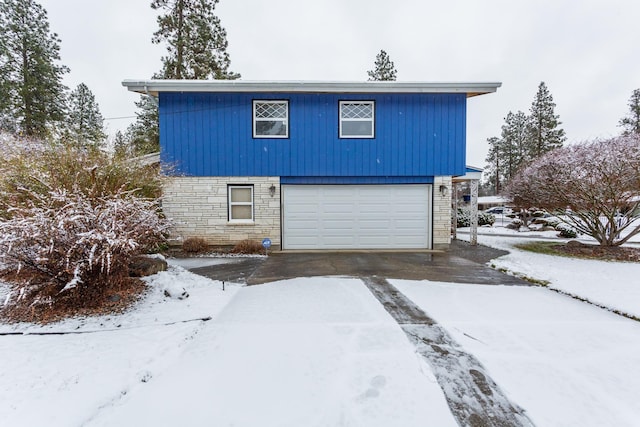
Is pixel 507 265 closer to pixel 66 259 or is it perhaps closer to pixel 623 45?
pixel 66 259

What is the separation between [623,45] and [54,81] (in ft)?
105

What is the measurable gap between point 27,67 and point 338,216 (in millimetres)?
21830

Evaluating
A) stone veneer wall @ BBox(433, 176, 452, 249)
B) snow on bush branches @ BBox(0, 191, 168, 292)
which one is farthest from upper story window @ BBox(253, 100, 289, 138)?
snow on bush branches @ BBox(0, 191, 168, 292)

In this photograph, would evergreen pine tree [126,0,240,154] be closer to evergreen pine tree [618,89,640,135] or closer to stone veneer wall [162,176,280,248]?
stone veneer wall [162,176,280,248]

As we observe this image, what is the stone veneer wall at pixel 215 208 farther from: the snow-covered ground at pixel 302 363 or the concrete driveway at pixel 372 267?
the snow-covered ground at pixel 302 363

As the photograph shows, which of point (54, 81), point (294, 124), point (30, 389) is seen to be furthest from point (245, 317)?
point (54, 81)

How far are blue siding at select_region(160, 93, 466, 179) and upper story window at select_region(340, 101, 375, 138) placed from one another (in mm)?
162

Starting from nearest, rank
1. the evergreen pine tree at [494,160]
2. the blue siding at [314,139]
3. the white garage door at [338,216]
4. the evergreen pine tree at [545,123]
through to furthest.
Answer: the blue siding at [314,139], the white garage door at [338,216], the evergreen pine tree at [545,123], the evergreen pine tree at [494,160]

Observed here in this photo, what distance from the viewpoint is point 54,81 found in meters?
18.3

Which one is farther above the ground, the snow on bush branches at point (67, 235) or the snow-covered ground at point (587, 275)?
the snow on bush branches at point (67, 235)

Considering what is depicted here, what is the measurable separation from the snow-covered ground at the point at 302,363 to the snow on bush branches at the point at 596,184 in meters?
4.51

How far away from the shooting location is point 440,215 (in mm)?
8781

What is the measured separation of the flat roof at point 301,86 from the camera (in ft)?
26.2

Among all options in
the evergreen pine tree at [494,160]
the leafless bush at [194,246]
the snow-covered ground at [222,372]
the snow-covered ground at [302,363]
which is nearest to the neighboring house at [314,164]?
the leafless bush at [194,246]
